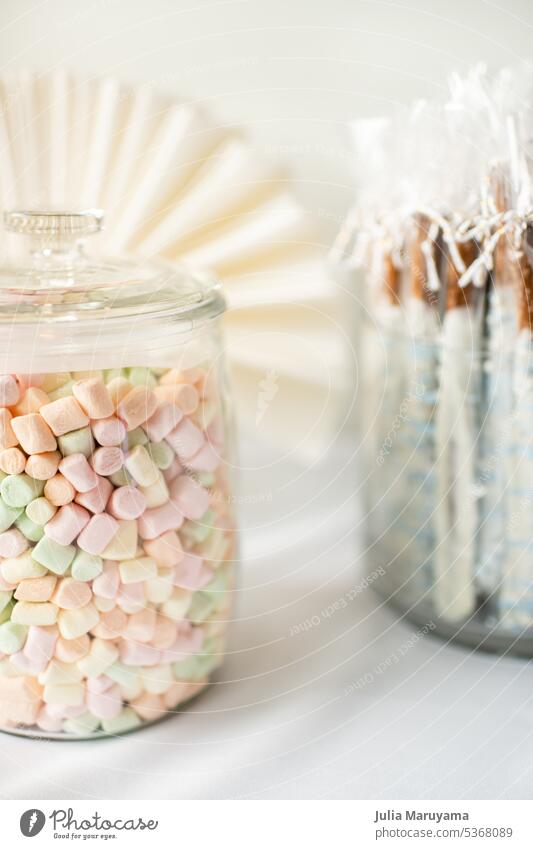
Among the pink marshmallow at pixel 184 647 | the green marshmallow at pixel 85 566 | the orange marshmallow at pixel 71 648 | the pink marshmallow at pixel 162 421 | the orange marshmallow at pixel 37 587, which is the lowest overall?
the pink marshmallow at pixel 184 647

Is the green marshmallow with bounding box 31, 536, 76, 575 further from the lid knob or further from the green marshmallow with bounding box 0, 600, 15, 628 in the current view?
the lid knob

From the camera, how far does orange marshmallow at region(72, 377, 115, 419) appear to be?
12.6 inches

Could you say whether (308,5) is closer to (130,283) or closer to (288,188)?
(288,188)

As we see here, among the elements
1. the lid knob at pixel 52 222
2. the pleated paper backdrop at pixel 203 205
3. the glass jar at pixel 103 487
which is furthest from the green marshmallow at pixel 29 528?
the pleated paper backdrop at pixel 203 205

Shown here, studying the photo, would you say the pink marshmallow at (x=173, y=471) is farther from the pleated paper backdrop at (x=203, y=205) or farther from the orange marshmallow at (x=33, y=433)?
the pleated paper backdrop at (x=203, y=205)

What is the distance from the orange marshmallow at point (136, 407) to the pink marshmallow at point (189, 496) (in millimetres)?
31

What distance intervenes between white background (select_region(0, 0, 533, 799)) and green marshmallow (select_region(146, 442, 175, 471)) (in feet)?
0.39

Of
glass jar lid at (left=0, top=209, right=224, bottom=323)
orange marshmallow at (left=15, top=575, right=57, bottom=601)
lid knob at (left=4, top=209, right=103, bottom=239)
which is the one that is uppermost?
lid knob at (left=4, top=209, right=103, bottom=239)

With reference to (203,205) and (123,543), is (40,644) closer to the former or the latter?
(123,543)

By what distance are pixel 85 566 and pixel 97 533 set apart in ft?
Result: 0.05

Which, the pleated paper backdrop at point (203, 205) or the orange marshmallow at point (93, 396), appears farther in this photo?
the pleated paper backdrop at point (203, 205)

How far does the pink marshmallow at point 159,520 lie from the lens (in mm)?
340

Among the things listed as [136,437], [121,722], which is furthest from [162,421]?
[121,722]

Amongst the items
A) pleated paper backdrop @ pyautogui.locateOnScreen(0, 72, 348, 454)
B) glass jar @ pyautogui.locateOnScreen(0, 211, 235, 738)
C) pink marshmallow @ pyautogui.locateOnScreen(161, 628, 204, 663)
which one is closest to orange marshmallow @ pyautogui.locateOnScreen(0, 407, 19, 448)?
glass jar @ pyautogui.locateOnScreen(0, 211, 235, 738)
